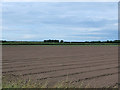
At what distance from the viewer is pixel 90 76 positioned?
5.23 m

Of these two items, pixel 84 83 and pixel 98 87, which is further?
pixel 84 83

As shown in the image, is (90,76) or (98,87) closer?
(98,87)

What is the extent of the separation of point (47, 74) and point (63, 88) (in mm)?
1691

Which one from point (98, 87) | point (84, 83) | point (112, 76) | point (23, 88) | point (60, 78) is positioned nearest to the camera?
point (23, 88)

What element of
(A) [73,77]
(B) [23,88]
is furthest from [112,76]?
(B) [23,88]

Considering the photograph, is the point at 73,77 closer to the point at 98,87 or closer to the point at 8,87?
the point at 98,87

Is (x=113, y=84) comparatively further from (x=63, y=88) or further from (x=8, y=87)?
(x=8, y=87)

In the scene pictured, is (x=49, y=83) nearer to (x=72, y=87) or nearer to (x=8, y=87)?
(x=72, y=87)

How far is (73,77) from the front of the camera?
5.07 metres

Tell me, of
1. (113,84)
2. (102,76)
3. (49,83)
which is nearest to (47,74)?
(49,83)

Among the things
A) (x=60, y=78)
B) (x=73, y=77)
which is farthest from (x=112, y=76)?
(x=60, y=78)

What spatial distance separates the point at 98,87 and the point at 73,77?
1.04 meters

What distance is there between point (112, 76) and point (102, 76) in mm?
272

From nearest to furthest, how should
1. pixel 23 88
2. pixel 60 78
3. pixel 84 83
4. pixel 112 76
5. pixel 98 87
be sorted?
pixel 23 88, pixel 98 87, pixel 84 83, pixel 60 78, pixel 112 76
